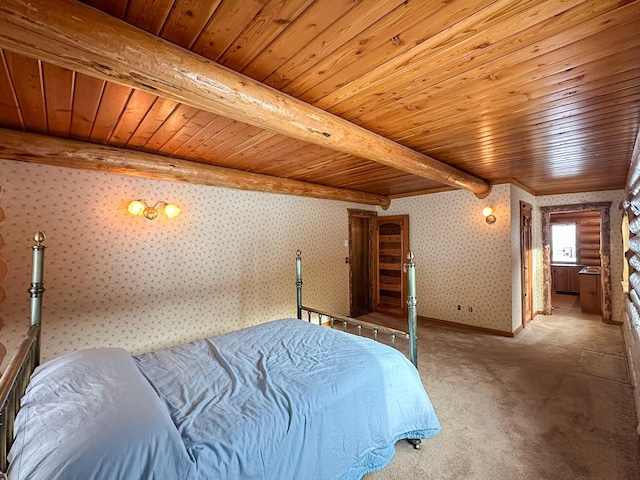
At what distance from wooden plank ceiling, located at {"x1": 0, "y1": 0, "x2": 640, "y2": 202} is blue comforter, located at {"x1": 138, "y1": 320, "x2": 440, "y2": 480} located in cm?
185

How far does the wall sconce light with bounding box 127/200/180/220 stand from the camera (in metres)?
3.01

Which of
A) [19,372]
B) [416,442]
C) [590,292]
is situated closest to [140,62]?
[19,372]

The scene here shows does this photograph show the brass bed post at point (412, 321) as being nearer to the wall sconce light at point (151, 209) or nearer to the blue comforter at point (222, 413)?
the blue comforter at point (222, 413)

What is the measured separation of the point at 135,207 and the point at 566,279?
1057 centimetres

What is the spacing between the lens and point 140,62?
1287 mm

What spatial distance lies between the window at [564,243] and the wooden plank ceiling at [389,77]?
6.62 m

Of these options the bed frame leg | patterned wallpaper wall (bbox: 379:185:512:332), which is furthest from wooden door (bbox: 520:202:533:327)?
the bed frame leg

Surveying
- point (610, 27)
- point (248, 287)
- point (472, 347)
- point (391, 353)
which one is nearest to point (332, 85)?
point (610, 27)

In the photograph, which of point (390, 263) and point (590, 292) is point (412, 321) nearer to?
point (390, 263)

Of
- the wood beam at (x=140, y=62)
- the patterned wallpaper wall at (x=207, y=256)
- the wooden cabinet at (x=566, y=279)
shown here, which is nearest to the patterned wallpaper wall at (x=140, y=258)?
the patterned wallpaper wall at (x=207, y=256)

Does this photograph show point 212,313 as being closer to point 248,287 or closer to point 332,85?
point 248,287

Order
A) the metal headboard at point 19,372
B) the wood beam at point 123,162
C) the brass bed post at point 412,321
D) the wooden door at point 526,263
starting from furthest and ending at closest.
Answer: the wooden door at point 526,263 → the wood beam at point 123,162 → the brass bed post at point 412,321 → the metal headboard at point 19,372

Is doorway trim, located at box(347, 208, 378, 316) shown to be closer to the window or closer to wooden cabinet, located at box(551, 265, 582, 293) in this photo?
wooden cabinet, located at box(551, 265, 582, 293)

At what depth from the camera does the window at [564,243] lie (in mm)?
8203
